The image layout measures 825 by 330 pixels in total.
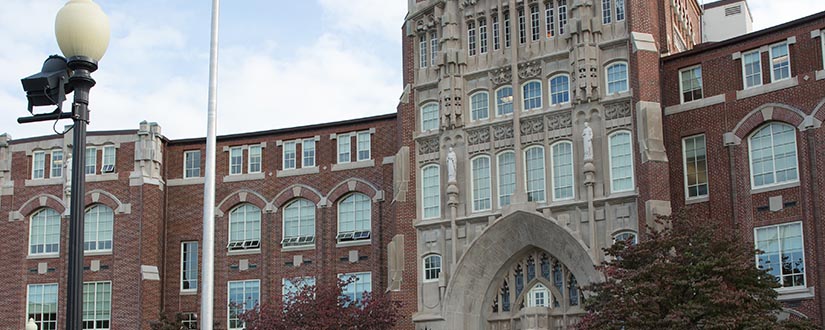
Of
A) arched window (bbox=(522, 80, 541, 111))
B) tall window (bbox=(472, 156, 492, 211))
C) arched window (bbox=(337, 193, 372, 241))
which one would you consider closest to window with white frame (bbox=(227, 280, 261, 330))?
arched window (bbox=(337, 193, 372, 241))

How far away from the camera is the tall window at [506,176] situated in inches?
1708

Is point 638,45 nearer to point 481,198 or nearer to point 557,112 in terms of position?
point 557,112

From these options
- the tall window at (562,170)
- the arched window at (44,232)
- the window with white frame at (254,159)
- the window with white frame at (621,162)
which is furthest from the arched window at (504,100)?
the arched window at (44,232)

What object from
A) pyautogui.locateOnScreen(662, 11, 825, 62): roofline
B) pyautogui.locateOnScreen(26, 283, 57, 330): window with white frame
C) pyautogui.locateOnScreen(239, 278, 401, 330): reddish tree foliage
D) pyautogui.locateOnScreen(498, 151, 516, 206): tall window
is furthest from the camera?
pyautogui.locateOnScreen(26, 283, 57, 330): window with white frame

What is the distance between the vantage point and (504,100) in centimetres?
4434

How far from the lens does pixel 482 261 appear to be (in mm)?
43688

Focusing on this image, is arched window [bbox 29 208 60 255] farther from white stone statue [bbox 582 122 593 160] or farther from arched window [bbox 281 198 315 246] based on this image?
white stone statue [bbox 582 122 593 160]

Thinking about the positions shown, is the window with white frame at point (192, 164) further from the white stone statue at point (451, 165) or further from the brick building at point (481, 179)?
the white stone statue at point (451, 165)

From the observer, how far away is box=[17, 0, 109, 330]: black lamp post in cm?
1107

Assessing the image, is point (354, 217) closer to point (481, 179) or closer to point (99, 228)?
point (481, 179)

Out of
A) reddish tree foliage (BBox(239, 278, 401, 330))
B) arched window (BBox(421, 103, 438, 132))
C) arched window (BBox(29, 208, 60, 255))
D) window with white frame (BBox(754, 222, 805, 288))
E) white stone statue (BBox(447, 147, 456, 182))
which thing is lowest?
reddish tree foliage (BBox(239, 278, 401, 330))

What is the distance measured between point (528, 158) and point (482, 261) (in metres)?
4.25

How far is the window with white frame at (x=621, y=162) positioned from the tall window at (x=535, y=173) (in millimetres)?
2797

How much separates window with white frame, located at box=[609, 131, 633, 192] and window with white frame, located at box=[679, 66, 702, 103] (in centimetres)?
265
